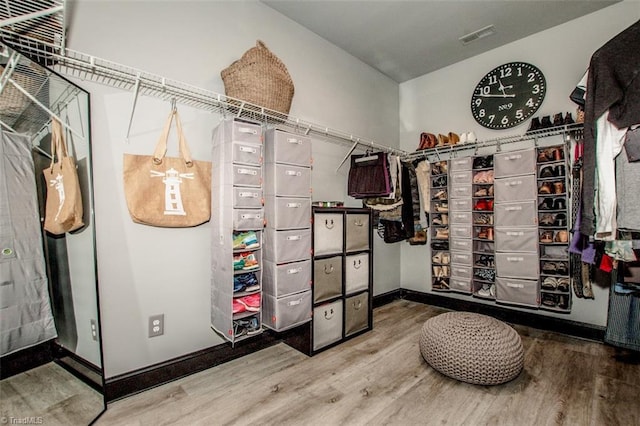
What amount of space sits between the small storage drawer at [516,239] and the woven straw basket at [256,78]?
2.23 meters

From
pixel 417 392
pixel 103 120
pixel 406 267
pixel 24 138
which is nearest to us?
pixel 24 138

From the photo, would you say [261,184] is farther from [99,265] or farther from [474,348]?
[474,348]

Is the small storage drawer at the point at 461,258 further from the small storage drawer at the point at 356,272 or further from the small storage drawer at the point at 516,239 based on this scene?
the small storage drawer at the point at 356,272

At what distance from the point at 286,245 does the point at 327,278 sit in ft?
1.66

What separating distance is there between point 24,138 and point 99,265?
706mm

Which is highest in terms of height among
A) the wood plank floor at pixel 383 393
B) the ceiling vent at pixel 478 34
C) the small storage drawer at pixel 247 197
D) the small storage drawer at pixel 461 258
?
the ceiling vent at pixel 478 34

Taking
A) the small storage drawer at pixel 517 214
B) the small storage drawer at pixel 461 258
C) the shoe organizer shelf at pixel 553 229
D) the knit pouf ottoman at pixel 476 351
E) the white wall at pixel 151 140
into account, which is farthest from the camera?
the small storage drawer at pixel 461 258

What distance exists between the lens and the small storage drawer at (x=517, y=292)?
7.91ft

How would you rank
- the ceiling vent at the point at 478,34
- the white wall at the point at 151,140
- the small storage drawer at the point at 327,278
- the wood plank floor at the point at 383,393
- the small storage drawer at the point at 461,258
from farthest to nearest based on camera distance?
the small storage drawer at the point at 461,258 → the ceiling vent at the point at 478,34 → the small storage drawer at the point at 327,278 → the white wall at the point at 151,140 → the wood plank floor at the point at 383,393

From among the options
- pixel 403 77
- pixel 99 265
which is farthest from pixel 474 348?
pixel 403 77

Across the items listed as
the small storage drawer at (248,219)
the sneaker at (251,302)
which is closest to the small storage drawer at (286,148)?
the small storage drawer at (248,219)

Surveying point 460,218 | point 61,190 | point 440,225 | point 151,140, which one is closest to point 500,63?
point 460,218

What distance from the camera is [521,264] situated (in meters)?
2.47

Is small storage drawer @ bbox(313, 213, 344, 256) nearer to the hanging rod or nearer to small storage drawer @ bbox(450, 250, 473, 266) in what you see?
the hanging rod
